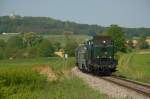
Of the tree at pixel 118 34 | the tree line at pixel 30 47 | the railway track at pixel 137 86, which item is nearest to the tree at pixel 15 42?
the tree line at pixel 30 47

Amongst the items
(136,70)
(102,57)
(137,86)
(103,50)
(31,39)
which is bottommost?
(136,70)

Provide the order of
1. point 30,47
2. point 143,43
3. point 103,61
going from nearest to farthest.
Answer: point 103,61, point 30,47, point 143,43

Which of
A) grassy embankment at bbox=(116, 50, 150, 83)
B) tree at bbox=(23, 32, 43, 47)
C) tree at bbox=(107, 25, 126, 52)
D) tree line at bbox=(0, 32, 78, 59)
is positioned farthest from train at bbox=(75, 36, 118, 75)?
tree at bbox=(23, 32, 43, 47)

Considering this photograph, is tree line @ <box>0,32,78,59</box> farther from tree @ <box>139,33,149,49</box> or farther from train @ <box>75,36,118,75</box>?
train @ <box>75,36,118,75</box>

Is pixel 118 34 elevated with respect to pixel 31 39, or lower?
elevated

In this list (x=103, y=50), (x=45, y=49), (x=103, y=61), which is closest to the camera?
(x=103, y=61)

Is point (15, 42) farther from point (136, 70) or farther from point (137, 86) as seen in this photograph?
point (137, 86)

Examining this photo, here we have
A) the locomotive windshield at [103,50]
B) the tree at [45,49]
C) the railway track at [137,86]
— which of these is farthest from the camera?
the tree at [45,49]

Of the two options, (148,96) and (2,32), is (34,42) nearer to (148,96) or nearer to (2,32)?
(2,32)

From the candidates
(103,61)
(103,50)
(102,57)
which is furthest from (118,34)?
(103,61)

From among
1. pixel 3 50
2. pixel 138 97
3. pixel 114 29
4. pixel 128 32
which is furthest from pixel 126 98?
pixel 128 32

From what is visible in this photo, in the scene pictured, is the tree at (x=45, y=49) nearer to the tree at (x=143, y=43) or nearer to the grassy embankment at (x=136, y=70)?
the tree at (x=143, y=43)

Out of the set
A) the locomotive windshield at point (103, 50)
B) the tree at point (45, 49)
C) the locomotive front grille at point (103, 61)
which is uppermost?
the locomotive windshield at point (103, 50)

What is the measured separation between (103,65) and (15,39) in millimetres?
120031
